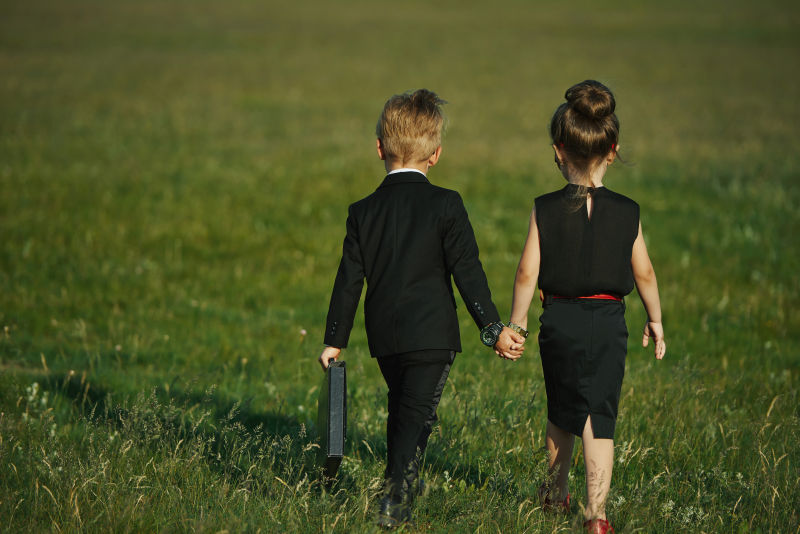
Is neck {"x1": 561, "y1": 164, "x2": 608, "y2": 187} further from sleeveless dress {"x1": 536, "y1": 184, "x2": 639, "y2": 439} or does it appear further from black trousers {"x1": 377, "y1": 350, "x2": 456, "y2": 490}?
black trousers {"x1": 377, "y1": 350, "x2": 456, "y2": 490}

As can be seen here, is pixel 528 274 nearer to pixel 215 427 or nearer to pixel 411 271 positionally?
pixel 411 271

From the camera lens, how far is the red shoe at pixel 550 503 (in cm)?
422

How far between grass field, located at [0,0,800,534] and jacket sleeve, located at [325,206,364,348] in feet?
1.73

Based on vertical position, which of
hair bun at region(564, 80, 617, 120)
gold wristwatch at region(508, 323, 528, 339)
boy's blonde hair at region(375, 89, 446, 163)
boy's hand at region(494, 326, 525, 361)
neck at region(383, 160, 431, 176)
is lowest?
boy's hand at region(494, 326, 525, 361)

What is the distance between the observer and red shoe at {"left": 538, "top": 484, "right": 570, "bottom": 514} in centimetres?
422

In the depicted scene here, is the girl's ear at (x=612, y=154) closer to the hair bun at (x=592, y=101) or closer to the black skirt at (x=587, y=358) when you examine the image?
the hair bun at (x=592, y=101)

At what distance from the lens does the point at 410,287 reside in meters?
4.09

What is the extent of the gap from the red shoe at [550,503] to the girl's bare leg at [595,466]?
6.6 inches

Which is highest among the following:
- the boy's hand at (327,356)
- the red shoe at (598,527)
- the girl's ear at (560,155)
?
the girl's ear at (560,155)

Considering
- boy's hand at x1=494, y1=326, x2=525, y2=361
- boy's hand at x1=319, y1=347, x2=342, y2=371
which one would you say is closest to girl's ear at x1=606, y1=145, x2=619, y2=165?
boy's hand at x1=494, y1=326, x2=525, y2=361

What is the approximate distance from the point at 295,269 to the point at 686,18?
2351 inches

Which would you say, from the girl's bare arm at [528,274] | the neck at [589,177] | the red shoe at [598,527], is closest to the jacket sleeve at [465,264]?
the girl's bare arm at [528,274]

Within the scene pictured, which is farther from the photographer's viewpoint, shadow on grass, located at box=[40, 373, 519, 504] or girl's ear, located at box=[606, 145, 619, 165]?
shadow on grass, located at box=[40, 373, 519, 504]

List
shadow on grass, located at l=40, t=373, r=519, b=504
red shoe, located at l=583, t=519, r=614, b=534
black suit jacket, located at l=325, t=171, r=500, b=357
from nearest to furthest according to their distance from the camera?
1. red shoe, located at l=583, t=519, r=614, b=534
2. black suit jacket, located at l=325, t=171, r=500, b=357
3. shadow on grass, located at l=40, t=373, r=519, b=504
